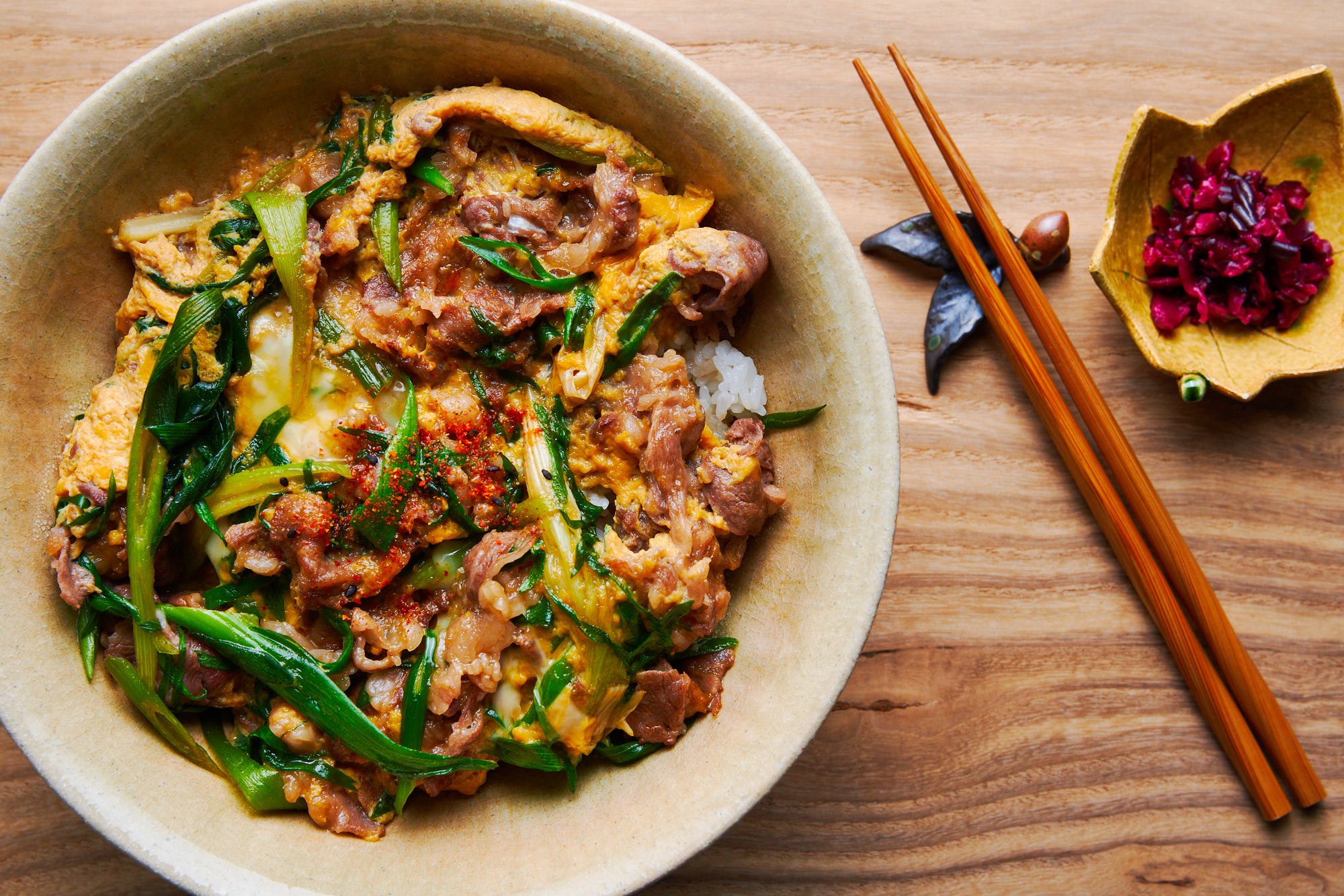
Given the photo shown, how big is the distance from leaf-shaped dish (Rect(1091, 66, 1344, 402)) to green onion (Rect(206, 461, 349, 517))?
227 cm

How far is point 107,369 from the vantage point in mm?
2316

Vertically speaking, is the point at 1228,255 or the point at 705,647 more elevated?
the point at 1228,255

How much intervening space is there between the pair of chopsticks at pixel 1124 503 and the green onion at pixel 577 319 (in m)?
1.16

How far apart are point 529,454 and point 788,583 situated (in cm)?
77

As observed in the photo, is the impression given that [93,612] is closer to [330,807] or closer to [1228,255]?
[330,807]

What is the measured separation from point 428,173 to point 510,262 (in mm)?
320

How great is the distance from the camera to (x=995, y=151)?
2.73 meters

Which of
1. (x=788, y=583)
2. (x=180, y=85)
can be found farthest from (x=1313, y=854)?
(x=180, y=85)

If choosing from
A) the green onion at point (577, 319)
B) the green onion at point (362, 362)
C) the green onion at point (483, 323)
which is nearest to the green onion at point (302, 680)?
the green onion at point (362, 362)

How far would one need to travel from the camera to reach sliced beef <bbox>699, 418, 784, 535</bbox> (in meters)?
2.11

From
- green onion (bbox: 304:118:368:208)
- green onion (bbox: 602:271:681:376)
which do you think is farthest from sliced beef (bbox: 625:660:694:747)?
green onion (bbox: 304:118:368:208)

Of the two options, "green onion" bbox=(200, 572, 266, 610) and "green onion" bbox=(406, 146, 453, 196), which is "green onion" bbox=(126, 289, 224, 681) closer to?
"green onion" bbox=(200, 572, 266, 610)

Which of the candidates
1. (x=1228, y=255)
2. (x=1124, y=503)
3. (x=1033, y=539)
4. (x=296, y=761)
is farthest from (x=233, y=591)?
(x=1228, y=255)

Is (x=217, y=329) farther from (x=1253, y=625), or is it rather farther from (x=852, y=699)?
(x=1253, y=625)
